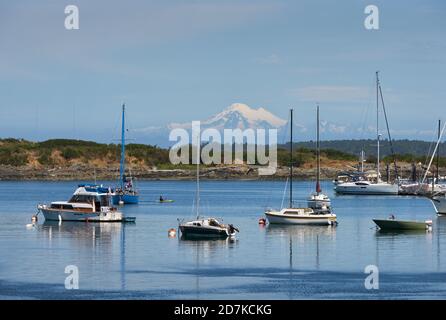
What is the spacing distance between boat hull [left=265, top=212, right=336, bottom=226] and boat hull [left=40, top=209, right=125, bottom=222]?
10.7 meters

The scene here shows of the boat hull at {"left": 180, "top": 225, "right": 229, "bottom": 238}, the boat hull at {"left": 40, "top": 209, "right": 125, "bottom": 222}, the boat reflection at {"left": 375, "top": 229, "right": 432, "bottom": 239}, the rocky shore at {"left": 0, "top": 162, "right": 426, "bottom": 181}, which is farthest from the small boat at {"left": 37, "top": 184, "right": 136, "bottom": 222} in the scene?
the rocky shore at {"left": 0, "top": 162, "right": 426, "bottom": 181}

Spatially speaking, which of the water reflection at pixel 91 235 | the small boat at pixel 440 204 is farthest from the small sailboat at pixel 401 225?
the water reflection at pixel 91 235

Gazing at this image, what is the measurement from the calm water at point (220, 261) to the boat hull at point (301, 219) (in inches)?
20.4

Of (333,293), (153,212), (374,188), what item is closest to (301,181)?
(374,188)

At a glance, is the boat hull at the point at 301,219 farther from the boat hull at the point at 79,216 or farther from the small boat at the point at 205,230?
the boat hull at the point at 79,216

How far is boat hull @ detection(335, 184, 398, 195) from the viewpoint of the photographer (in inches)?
4796

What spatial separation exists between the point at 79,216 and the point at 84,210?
0.53 metres

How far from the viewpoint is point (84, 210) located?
221ft

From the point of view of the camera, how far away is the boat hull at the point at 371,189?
400 feet

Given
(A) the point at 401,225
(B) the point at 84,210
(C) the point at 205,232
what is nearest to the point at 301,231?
(A) the point at 401,225

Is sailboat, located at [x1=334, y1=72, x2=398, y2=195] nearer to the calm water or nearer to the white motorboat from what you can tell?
the white motorboat
